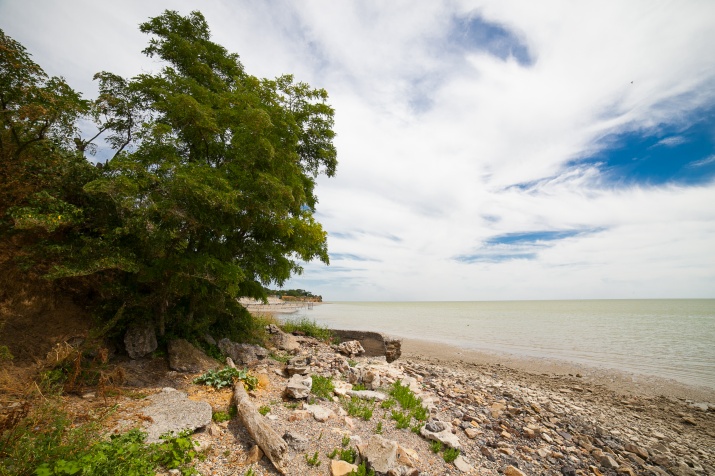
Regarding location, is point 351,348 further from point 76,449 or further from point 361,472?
point 76,449

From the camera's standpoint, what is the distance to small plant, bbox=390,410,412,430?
6.30 metres

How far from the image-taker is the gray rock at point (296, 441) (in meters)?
4.82

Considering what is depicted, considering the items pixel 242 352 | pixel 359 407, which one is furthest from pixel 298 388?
pixel 242 352

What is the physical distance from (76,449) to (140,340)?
5130mm

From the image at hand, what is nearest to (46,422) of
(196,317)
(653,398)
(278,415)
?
(278,415)

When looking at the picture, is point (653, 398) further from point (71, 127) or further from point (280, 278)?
point (71, 127)

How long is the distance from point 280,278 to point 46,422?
20.8 feet

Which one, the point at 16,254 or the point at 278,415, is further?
the point at 16,254

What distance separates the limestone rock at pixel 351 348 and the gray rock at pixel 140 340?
332 inches

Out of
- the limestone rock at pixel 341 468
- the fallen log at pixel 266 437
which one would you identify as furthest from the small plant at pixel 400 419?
the fallen log at pixel 266 437

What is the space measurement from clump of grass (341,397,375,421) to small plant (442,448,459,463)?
165cm

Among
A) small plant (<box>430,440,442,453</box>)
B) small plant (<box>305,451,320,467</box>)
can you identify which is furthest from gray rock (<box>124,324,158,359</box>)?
small plant (<box>430,440,442,453</box>)

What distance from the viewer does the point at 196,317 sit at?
33.4 ft

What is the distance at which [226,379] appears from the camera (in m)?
7.04
